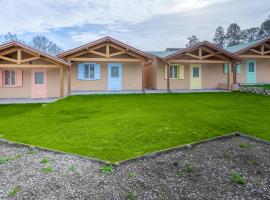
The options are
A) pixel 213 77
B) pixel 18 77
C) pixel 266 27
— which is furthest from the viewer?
pixel 266 27

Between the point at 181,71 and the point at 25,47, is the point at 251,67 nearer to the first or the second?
the point at 181,71

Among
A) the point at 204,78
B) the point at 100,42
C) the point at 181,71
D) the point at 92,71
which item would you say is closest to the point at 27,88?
the point at 92,71

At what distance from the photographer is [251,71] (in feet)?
77.2

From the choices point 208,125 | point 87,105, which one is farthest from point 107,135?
point 87,105

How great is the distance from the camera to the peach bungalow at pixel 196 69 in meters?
20.6

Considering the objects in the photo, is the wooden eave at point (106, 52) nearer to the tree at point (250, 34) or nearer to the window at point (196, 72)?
the window at point (196, 72)

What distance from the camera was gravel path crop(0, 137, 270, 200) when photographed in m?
4.39

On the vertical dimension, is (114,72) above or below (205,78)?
above

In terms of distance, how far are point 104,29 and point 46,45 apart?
1857 inches

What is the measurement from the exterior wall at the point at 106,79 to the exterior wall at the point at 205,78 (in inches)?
70.7

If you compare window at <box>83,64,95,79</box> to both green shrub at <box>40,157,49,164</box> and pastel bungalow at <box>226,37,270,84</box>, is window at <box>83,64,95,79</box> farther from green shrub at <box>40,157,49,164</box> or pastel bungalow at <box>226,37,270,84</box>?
green shrub at <box>40,157,49,164</box>

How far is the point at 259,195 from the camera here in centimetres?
436

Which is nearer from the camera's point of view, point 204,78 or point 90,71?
point 90,71

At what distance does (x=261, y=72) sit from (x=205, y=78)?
540 cm
